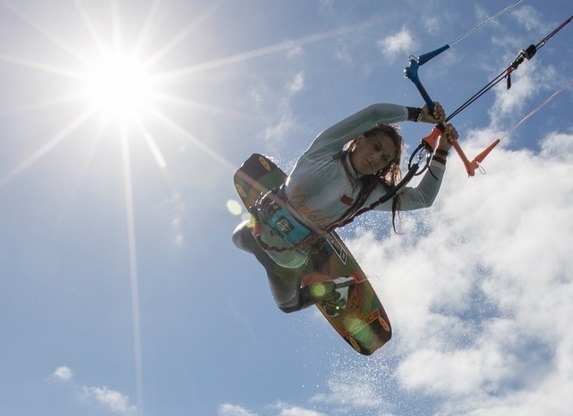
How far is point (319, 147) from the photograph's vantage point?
6.51 meters

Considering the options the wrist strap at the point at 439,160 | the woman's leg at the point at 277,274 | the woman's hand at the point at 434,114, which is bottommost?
the woman's hand at the point at 434,114

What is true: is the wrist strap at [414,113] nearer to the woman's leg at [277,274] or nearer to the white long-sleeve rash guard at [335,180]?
the white long-sleeve rash guard at [335,180]

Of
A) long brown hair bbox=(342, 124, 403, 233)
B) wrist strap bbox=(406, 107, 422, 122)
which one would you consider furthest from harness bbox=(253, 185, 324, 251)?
wrist strap bbox=(406, 107, 422, 122)

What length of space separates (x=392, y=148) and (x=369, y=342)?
4887 millimetres

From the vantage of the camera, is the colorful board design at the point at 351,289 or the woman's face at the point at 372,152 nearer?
the woman's face at the point at 372,152

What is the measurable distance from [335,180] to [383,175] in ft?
2.20

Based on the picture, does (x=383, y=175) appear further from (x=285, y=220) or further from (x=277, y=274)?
(x=277, y=274)

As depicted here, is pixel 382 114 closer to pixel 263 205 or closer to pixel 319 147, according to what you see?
pixel 319 147

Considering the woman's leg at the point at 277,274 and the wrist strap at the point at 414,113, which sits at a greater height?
the woman's leg at the point at 277,274

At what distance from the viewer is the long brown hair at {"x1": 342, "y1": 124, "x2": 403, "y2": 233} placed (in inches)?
258

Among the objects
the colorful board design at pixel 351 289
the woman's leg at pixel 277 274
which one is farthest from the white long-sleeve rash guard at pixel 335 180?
the colorful board design at pixel 351 289

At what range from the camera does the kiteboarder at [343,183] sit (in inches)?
244

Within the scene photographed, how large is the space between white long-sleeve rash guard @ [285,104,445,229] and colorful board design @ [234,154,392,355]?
310 cm

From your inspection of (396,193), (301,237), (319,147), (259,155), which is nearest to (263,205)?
(301,237)
